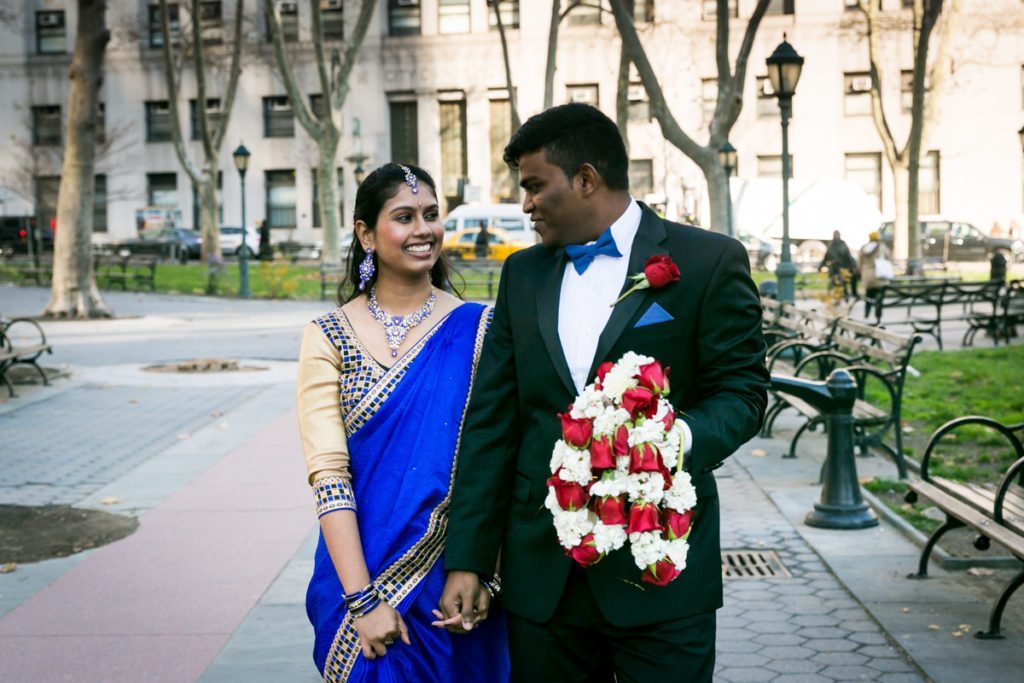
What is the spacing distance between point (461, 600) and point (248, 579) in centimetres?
387

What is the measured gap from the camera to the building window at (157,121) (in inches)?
2335

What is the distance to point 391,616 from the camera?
123 inches

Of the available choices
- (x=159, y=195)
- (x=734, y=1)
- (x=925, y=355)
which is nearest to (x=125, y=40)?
(x=159, y=195)

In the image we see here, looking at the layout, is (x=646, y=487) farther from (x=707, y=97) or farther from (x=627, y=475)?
(x=707, y=97)

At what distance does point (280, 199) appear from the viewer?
5856 centimetres

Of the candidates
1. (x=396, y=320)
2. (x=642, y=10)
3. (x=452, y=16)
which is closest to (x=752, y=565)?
(x=396, y=320)

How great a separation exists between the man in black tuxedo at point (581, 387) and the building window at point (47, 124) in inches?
2396

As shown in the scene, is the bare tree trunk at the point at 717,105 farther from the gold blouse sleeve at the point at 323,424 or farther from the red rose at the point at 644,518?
the red rose at the point at 644,518

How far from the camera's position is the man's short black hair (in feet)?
9.80

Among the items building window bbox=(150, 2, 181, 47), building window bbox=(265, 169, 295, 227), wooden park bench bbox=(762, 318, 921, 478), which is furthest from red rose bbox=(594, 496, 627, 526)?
building window bbox=(150, 2, 181, 47)

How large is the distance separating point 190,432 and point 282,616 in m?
5.67

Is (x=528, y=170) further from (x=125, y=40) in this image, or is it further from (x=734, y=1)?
(x=125, y=40)

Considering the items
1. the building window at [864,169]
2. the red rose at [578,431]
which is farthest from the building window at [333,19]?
the red rose at [578,431]

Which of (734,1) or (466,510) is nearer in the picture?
(466,510)
